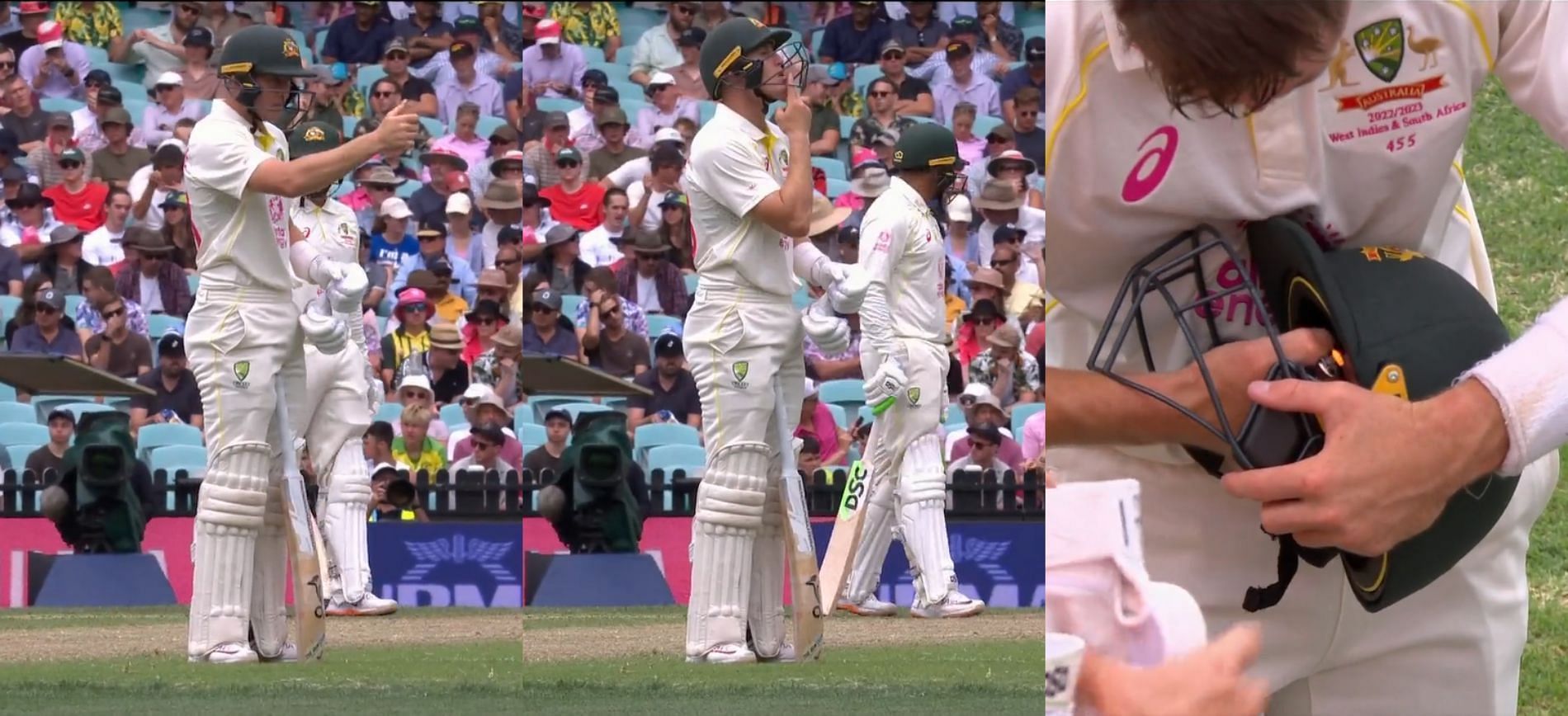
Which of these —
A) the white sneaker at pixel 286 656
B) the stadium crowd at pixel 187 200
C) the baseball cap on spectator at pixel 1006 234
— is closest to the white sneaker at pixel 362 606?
the white sneaker at pixel 286 656

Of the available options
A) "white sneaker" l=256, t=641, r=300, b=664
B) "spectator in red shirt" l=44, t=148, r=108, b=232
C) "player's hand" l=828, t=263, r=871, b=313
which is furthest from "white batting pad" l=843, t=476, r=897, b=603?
A: "spectator in red shirt" l=44, t=148, r=108, b=232

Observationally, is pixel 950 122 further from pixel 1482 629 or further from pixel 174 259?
pixel 174 259

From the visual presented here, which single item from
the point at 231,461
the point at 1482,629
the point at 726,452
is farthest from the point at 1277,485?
the point at 231,461

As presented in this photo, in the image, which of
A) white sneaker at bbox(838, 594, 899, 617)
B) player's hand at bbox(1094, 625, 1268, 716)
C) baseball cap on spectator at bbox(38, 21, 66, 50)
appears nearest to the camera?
player's hand at bbox(1094, 625, 1268, 716)

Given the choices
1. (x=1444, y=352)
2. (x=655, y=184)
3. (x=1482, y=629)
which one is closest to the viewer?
(x=1444, y=352)

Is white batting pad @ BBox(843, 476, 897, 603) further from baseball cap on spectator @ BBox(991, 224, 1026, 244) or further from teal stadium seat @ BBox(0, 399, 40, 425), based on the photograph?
teal stadium seat @ BBox(0, 399, 40, 425)

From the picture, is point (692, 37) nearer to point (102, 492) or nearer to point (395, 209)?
point (395, 209)

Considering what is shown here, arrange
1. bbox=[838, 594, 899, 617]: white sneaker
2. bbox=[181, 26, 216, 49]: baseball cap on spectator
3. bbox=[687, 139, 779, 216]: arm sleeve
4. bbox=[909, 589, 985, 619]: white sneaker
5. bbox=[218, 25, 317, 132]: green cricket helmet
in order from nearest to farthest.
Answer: bbox=[687, 139, 779, 216]: arm sleeve < bbox=[909, 589, 985, 619]: white sneaker < bbox=[838, 594, 899, 617]: white sneaker < bbox=[218, 25, 317, 132]: green cricket helmet < bbox=[181, 26, 216, 49]: baseball cap on spectator
